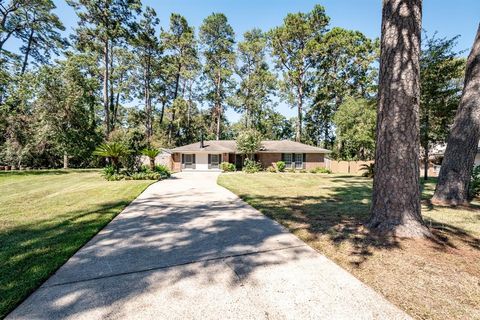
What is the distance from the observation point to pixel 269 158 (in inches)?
1009

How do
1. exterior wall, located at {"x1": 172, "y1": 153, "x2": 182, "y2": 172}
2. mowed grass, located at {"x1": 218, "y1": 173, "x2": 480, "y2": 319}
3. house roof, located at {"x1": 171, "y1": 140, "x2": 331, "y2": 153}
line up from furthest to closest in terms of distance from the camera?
exterior wall, located at {"x1": 172, "y1": 153, "x2": 182, "y2": 172}, house roof, located at {"x1": 171, "y1": 140, "x2": 331, "y2": 153}, mowed grass, located at {"x1": 218, "y1": 173, "x2": 480, "y2": 319}

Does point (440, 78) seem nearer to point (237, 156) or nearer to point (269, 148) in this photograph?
point (269, 148)

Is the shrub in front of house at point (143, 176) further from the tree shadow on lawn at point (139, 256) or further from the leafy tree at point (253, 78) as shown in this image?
the leafy tree at point (253, 78)

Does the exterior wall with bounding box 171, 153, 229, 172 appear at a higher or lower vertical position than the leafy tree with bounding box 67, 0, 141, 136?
lower

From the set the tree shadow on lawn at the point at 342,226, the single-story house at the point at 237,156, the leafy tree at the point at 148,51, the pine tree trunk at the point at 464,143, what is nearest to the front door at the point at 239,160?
the single-story house at the point at 237,156

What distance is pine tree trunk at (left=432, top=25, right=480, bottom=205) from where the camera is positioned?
645cm

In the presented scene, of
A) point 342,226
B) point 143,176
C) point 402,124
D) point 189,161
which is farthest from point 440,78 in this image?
point 189,161

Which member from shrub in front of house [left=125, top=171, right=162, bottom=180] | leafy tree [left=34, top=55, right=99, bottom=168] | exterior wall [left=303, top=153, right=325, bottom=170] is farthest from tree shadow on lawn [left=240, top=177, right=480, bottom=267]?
leafy tree [left=34, top=55, right=99, bottom=168]

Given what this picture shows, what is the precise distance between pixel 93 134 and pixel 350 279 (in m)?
27.6

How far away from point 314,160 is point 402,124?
2256 centimetres

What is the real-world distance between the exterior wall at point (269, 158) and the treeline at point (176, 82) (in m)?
6.15

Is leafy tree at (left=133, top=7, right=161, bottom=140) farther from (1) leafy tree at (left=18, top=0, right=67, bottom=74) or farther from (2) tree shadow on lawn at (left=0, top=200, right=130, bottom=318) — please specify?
(2) tree shadow on lawn at (left=0, top=200, right=130, bottom=318)

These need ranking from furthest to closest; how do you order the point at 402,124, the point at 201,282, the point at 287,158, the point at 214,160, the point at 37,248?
the point at 214,160 < the point at 287,158 < the point at 402,124 < the point at 37,248 < the point at 201,282

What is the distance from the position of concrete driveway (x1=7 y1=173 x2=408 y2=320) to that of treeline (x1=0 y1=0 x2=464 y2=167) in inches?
482
